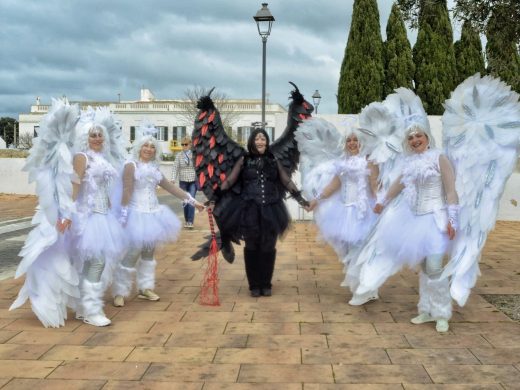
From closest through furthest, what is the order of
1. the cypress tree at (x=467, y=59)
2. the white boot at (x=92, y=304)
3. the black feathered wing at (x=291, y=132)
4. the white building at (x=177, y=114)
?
1. the white boot at (x=92, y=304)
2. the black feathered wing at (x=291, y=132)
3. the cypress tree at (x=467, y=59)
4. the white building at (x=177, y=114)

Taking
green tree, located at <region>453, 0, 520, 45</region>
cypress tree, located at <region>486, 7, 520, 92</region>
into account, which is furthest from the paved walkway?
green tree, located at <region>453, 0, 520, 45</region>

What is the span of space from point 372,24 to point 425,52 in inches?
108

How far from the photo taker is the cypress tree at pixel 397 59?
78.4 ft

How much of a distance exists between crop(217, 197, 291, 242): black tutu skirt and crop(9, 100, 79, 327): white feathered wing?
1.67 metres

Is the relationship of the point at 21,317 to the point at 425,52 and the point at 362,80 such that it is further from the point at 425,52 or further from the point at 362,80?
the point at 425,52

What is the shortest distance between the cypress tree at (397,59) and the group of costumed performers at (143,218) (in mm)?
19855

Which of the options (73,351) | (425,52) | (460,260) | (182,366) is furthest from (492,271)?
(425,52)

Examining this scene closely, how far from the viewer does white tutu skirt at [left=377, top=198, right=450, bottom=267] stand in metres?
4.79

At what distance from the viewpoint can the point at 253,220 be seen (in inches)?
227

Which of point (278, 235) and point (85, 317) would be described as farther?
point (278, 235)

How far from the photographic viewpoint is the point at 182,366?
383cm

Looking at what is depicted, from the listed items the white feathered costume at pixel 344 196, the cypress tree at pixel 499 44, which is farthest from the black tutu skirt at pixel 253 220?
the cypress tree at pixel 499 44

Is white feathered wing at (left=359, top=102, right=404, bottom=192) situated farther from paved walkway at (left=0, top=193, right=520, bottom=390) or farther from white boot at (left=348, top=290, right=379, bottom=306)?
paved walkway at (left=0, top=193, right=520, bottom=390)

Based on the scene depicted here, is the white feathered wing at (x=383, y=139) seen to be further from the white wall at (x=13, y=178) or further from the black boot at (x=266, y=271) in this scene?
the white wall at (x=13, y=178)
